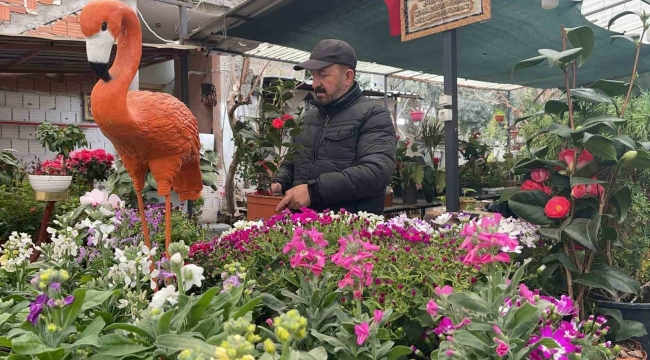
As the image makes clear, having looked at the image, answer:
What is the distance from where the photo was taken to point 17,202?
341cm

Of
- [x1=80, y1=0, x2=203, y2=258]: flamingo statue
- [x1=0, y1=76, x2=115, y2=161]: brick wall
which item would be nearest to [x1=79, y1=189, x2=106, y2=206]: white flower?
[x1=80, y1=0, x2=203, y2=258]: flamingo statue

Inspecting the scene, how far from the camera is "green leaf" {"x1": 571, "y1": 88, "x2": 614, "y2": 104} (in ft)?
4.83

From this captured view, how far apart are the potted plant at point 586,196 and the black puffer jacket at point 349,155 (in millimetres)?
720

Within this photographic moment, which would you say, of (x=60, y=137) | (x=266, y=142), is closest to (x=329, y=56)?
(x=266, y=142)

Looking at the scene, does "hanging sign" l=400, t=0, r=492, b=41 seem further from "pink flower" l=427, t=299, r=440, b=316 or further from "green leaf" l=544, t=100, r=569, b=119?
"pink flower" l=427, t=299, r=440, b=316

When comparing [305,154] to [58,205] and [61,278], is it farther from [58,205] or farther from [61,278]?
[58,205]

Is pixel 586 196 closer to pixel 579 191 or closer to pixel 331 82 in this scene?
pixel 579 191

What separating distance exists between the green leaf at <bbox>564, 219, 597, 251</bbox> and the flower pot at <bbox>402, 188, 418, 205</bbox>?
11.7ft

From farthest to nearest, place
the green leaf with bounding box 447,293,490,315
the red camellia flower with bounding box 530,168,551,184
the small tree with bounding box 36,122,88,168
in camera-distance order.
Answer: the small tree with bounding box 36,122,88,168 < the red camellia flower with bounding box 530,168,551,184 < the green leaf with bounding box 447,293,490,315

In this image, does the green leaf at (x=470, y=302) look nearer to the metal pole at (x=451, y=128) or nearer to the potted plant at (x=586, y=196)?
the potted plant at (x=586, y=196)

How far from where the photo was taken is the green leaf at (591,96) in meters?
1.47

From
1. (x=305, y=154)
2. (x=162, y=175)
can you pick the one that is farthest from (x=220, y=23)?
(x=162, y=175)

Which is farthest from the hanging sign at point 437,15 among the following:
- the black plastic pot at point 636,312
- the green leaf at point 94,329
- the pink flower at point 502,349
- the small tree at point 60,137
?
the small tree at point 60,137

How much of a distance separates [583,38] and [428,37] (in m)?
3.51
